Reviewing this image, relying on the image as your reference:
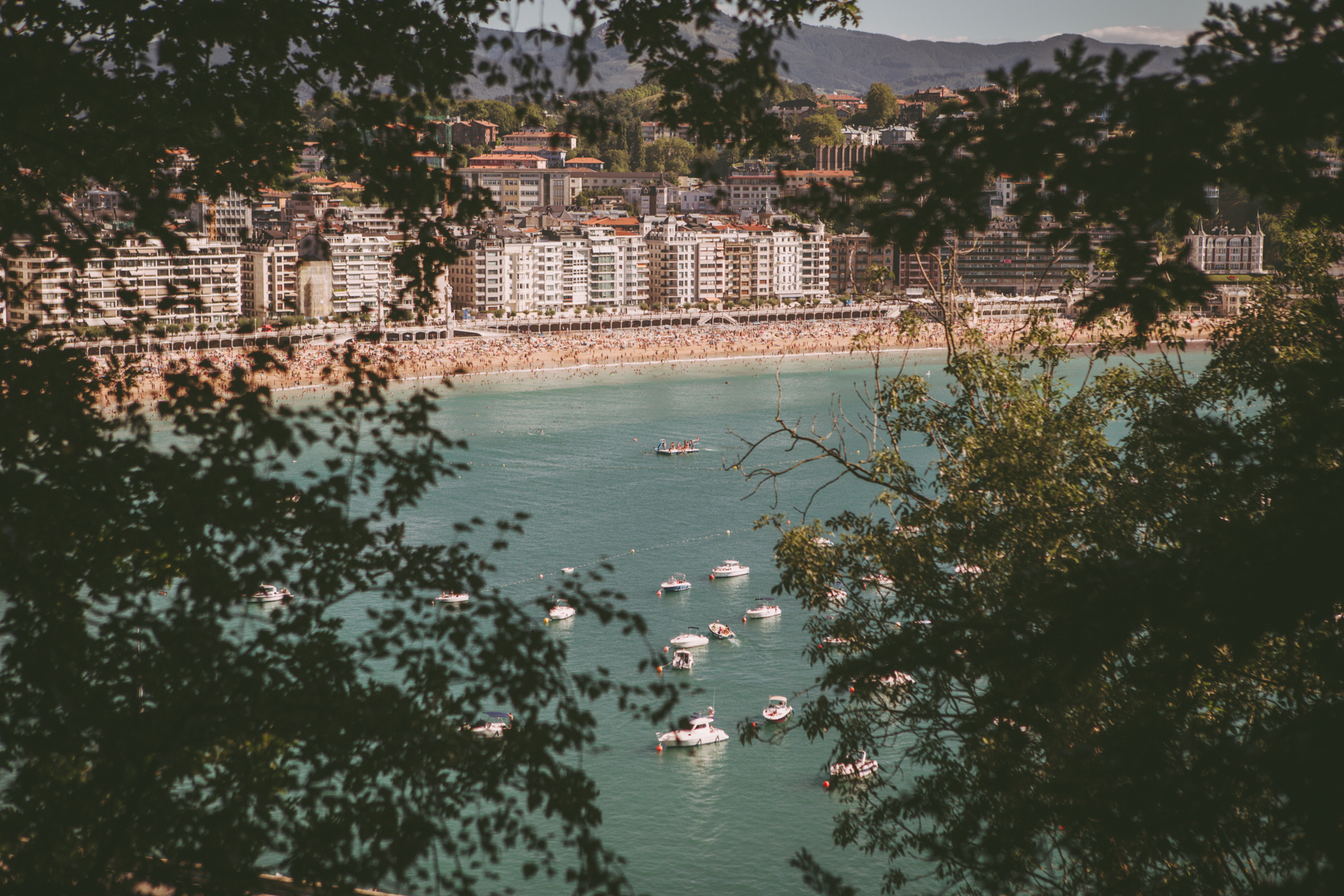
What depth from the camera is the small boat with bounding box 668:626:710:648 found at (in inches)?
577

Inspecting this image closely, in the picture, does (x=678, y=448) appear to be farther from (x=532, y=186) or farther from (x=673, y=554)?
(x=532, y=186)

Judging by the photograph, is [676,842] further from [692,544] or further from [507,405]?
[507,405]

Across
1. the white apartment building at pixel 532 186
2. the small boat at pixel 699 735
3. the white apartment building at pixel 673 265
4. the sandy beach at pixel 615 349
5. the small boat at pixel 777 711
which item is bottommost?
the small boat at pixel 699 735

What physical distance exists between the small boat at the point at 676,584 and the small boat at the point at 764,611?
128 cm

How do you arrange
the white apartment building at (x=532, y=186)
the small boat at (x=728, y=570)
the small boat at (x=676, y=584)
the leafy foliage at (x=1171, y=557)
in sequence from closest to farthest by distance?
the leafy foliage at (x=1171, y=557) → the small boat at (x=676, y=584) → the small boat at (x=728, y=570) → the white apartment building at (x=532, y=186)

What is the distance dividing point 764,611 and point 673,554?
Result: 3.49 m

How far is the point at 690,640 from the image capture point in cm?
1476

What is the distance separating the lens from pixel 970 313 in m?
5.84

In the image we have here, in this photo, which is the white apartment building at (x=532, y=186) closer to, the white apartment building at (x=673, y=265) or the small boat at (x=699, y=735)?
the white apartment building at (x=673, y=265)

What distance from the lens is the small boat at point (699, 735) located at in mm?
11906

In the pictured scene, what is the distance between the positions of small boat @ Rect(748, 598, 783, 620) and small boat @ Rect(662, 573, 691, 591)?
128 centimetres

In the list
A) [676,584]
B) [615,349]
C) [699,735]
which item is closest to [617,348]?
[615,349]

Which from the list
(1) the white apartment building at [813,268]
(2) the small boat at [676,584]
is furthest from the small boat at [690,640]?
(1) the white apartment building at [813,268]

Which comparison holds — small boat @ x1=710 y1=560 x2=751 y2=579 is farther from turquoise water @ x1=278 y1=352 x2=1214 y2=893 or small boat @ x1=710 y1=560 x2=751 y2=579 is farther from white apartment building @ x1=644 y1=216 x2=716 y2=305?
white apartment building @ x1=644 y1=216 x2=716 y2=305
